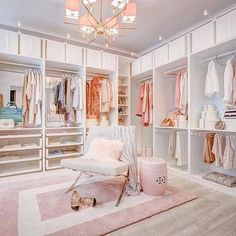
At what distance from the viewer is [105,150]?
2.33 m

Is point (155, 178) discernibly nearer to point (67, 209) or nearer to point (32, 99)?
point (67, 209)

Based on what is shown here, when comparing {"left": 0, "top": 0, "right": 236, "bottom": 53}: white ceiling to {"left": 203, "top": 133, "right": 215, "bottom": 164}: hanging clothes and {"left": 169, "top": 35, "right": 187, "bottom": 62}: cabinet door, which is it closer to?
{"left": 169, "top": 35, "right": 187, "bottom": 62}: cabinet door

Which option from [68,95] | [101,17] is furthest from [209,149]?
[68,95]

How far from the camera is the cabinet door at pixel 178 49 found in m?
2.90

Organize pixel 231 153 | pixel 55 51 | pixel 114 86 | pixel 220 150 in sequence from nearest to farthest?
1. pixel 231 153
2. pixel 220 150
3. pixel 55 51
4. pixel 114 86

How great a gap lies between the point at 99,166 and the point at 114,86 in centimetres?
219

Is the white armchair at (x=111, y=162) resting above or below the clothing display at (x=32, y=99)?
below

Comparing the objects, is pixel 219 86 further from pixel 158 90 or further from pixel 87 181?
pixel 87 181

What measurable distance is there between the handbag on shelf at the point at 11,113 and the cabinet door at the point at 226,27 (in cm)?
318

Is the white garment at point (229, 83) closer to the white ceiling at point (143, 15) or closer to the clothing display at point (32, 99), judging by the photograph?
the white ceiling at point (143, 15)

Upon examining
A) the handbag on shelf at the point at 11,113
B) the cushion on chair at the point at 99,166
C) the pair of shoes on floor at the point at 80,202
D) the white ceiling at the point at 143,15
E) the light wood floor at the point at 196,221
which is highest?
the white ceiling at the point at 143,15

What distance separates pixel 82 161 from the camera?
2166 mm

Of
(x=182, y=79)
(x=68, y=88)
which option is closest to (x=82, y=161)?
(x=68, y=88)

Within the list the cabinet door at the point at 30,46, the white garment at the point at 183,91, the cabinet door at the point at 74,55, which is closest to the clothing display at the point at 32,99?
the cabinet door at the point at 30,46
